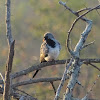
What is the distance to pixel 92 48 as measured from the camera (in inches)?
522

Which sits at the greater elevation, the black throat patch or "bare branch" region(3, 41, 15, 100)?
the black throat patch

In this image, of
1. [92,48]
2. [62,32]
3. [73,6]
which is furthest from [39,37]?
[73,6]

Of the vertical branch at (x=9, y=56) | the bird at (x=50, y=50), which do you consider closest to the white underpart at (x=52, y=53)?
the bird at (x=50, y=50)

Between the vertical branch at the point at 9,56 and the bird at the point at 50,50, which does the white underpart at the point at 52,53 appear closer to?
the bird at the point at 50,50

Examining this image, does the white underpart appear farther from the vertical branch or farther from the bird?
the vertical branch

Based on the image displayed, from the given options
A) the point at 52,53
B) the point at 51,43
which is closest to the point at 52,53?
the point at 52,53

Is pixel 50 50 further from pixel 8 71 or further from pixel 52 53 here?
pixel 8 71

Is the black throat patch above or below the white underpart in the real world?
above

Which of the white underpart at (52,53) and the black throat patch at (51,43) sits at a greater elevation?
the black throat patch at (51,43)

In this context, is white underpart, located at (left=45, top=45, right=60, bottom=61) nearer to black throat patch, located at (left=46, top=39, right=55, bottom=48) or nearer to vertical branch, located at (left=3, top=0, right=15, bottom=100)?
black throat patch, located at (left=46, top=39, right=55, bottom=48)

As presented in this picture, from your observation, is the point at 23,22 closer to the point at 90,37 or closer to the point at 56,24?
the point at 56,24

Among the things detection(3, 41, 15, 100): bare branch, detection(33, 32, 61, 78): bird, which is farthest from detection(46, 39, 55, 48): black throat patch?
detection(3, 41, 15, 100): bare branch

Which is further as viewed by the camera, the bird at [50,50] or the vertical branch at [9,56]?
the bird at [50,50]

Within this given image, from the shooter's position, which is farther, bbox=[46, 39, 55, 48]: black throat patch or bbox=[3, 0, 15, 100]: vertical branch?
bbox=[46, 39, 55, 48]: black throat patch
